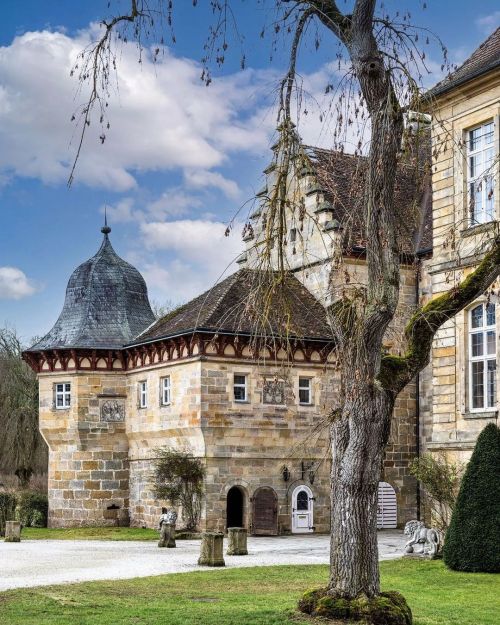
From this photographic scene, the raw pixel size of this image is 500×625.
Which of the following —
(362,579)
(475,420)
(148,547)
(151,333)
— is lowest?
(148,547)

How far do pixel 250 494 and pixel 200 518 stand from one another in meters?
1.79

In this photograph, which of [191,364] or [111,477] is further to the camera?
[111,477]

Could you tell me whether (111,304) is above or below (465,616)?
above

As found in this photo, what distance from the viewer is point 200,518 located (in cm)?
3119

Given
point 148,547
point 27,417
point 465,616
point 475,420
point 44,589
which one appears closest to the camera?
point 465,616

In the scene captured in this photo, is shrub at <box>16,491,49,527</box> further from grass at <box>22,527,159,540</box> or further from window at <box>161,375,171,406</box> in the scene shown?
Answer: window at <box>161,375,171,406</box>

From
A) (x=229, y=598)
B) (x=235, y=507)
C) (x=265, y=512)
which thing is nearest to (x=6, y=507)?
(x=235, y=507)

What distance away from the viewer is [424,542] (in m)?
22.3

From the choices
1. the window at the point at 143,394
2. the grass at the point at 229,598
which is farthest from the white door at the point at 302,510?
the grass at the point at 229,598

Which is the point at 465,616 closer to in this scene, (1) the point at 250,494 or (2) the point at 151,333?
(1) the point at 250,494

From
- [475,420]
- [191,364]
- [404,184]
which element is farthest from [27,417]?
[475,420]

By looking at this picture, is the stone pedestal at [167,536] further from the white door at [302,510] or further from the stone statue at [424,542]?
the stone statue at [424,542]

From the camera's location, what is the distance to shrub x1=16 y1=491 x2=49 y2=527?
3725 centimetres

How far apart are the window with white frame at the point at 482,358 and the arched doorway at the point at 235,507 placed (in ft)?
34.4
